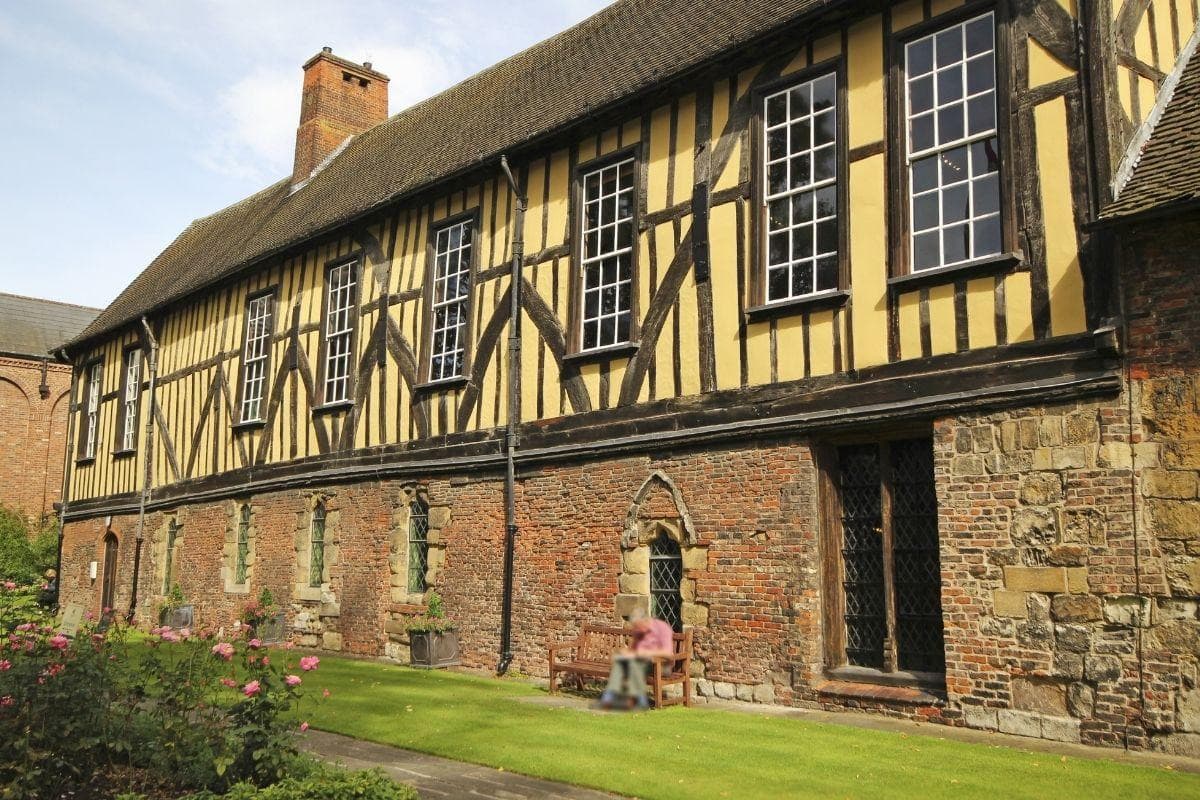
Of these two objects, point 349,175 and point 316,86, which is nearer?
point 349,175

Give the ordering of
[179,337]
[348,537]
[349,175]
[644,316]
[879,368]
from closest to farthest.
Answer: [879,368], [644,316], [348,537], [349,175], [179,337]

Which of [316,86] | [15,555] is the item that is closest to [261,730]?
[316,86]

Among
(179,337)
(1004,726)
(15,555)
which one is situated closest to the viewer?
(1004,726)

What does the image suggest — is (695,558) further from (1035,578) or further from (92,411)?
(92,411)

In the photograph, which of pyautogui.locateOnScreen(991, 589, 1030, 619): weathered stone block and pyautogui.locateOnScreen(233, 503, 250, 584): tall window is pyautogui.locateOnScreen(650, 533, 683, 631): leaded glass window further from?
pyautogui.locateOnScreen(233, 503, 250, 584): tall window

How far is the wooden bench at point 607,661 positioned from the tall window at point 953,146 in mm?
4384

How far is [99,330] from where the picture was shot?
2436 cm

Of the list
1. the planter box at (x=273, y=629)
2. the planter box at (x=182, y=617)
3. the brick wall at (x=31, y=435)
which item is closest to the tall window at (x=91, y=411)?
the planter box at (x=182, y=617)

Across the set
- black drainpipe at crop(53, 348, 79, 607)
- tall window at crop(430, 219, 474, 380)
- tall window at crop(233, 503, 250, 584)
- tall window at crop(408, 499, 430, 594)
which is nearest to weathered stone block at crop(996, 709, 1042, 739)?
tall window at crop(430, 219, 474, 380)

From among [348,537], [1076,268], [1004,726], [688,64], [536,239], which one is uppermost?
[688,64]

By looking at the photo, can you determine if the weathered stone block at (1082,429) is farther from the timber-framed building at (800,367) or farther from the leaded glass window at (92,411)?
the leaded glass window at (92,411)

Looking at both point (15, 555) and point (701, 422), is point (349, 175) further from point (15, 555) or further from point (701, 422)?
point (15, 555)

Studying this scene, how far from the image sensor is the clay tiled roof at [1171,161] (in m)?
7.71

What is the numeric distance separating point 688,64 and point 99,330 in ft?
60.7
